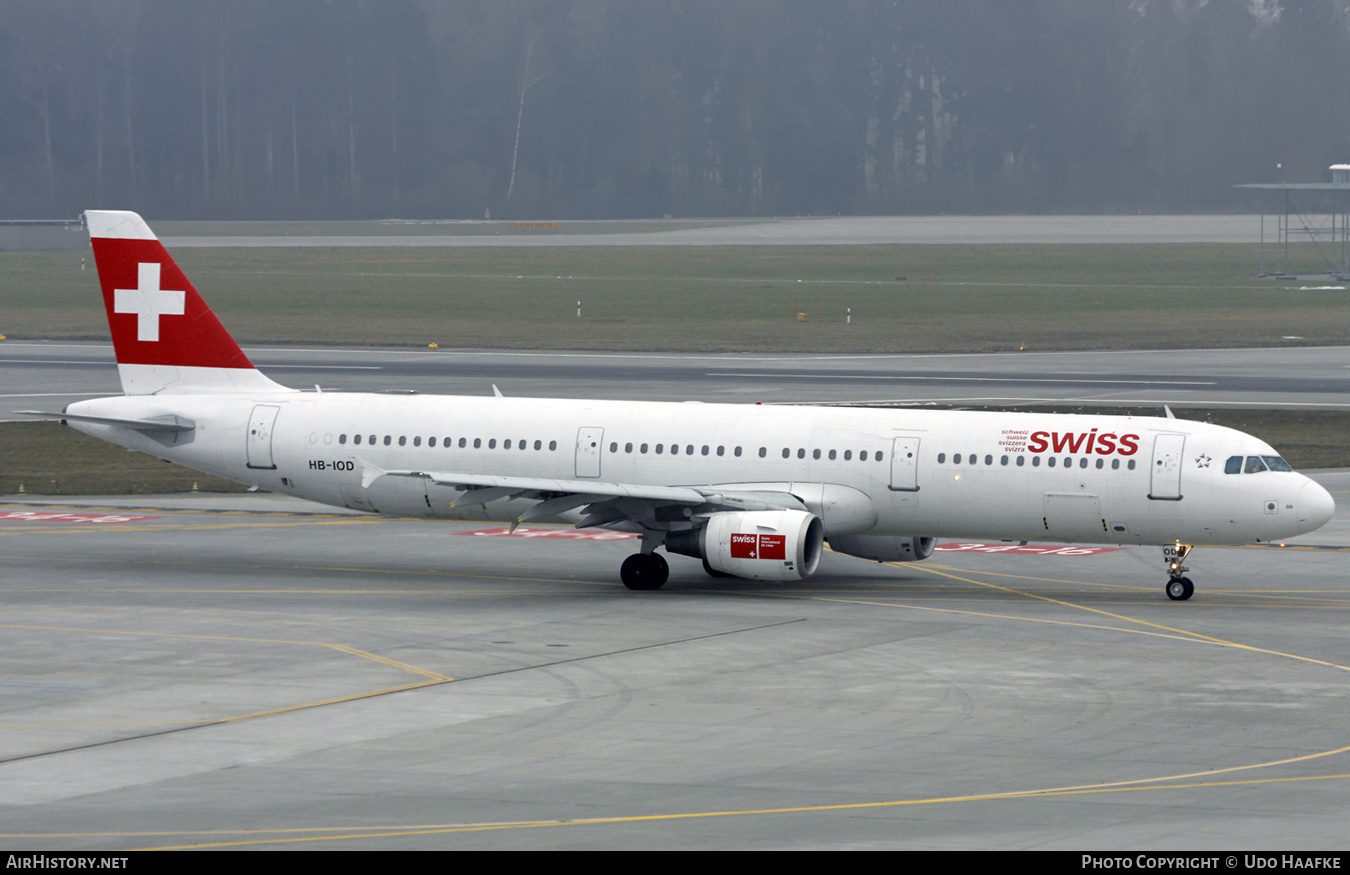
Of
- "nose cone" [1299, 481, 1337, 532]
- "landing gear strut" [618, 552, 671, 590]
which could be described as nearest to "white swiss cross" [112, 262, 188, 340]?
"landing gear strut" [618, 552, 671, 590]

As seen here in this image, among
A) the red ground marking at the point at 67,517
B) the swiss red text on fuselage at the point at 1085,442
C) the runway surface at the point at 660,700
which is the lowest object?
the runway surface at the point at 660,700

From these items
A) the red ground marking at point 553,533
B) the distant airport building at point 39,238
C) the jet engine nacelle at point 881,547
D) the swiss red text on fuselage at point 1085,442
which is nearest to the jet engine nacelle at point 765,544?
the jet engine nacelle at point 881,547

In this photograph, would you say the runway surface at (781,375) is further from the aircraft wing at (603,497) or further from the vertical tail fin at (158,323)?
the aircraft wing at (603,497)

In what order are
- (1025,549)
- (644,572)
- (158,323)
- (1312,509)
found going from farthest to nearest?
(1025,549) < (158,323) < (644,572) < (1312,509)

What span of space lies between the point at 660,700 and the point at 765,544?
1000 cm

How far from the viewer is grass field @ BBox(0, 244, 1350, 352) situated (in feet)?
338

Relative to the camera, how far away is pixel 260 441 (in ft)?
145

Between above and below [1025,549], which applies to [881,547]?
above

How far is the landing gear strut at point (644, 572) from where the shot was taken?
40531 mm

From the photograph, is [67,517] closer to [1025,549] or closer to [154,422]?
[154,422]

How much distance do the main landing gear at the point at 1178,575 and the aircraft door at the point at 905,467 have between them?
19.4ft

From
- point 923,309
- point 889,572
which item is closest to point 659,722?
point 889,572

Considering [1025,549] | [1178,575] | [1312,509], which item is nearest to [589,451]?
[1025,549]

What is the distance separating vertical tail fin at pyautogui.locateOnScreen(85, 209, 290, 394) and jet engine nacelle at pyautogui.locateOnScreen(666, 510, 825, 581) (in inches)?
543
